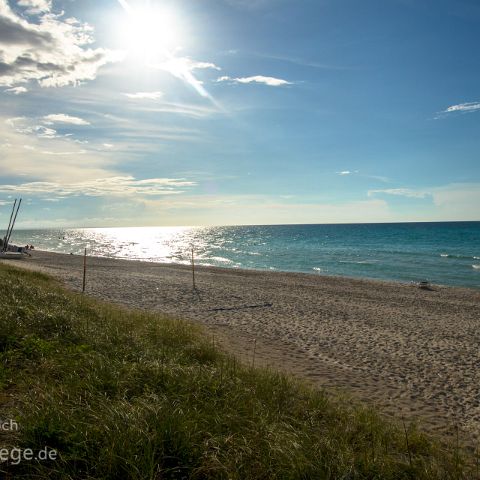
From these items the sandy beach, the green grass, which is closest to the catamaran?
the sandy beach

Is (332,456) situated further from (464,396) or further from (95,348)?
(464,396)

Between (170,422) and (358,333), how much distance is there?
39.7 ft

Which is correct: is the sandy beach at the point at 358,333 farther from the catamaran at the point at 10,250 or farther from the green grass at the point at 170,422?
the catamaran at the point at 10,250

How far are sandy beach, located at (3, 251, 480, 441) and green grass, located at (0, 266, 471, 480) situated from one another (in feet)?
7.90

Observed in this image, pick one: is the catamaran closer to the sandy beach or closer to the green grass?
the sandy beach

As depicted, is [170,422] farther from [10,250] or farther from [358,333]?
[10,250]

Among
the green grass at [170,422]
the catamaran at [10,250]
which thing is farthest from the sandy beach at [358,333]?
the catamaran at [10,250]

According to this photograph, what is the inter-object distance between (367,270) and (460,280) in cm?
1026

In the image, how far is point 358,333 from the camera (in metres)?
15.2

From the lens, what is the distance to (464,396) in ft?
30.3

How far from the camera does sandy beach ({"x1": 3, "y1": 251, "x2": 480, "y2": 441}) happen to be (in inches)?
→ 364

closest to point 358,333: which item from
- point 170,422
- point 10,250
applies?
point 170,422

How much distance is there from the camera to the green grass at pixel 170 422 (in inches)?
158

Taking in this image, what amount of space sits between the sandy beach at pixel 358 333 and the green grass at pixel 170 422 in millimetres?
2408
